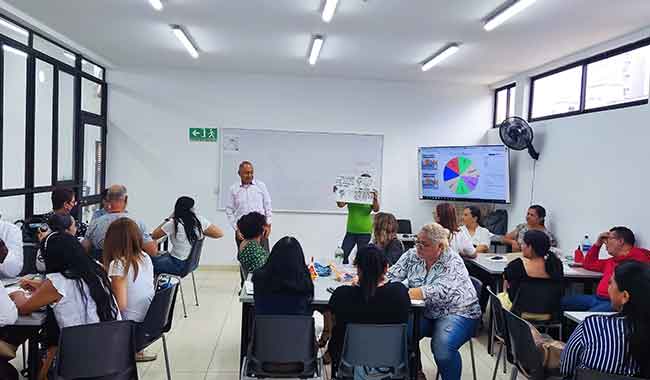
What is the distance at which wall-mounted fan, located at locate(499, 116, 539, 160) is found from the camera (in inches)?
238

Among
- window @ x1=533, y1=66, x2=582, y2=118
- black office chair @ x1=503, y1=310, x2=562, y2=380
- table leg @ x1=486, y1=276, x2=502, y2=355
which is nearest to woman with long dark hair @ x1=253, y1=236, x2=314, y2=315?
black office chair @ x1=503, y1=310, x2=562, y2=380

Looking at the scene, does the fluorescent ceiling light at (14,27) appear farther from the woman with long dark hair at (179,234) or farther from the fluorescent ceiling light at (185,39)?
the woman with long dark hair at (179,234)

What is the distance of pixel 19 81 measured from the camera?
4.88 meters

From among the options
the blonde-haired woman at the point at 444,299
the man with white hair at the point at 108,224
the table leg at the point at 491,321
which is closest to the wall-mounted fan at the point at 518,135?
the table leg at the point at 491,321

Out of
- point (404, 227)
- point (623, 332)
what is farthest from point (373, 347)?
point (404, 227)

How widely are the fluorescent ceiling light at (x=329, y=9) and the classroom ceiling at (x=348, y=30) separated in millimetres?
71

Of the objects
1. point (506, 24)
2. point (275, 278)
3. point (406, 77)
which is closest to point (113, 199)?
point (275, 278)

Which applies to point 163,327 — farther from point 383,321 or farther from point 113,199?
point 113,199

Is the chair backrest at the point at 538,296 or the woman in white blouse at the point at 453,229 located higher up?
the woman in white blouse at the point at 453,229

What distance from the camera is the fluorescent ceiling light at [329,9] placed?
3.97m

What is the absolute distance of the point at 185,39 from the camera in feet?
17.4

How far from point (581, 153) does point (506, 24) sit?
178 centimetres

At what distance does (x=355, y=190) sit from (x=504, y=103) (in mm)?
3031

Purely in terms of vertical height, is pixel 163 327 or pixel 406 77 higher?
pixel 406 77
